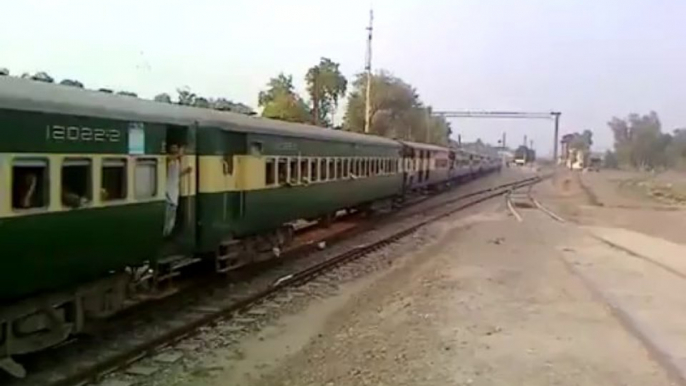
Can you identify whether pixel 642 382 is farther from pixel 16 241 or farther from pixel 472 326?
pixel 16 241

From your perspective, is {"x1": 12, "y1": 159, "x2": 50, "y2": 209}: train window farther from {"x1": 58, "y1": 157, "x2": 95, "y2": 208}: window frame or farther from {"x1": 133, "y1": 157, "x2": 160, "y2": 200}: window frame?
{"x1": 133, "y1": 157, "x2": 160, "y2": 200}: window frame

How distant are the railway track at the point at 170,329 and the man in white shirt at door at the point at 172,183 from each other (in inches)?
52.3

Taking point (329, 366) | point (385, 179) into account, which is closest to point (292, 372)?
point (329, 366)

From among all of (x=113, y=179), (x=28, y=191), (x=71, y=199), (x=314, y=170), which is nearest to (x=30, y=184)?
(x=28, y=191)

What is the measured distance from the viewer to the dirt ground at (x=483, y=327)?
10047 mm

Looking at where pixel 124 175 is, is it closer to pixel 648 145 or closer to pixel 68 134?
pixel 68 134

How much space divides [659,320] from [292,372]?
6.71 metres

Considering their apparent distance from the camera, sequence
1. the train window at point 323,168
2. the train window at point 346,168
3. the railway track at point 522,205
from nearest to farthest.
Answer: the train window at point 323,168, the train window at point 346,168, the railway track at point 522,205

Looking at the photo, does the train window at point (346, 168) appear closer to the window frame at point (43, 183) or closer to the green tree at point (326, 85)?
the window frame at point (43, 183)

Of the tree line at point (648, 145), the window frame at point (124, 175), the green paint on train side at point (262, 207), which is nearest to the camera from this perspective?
the window frame at point (124, 175)

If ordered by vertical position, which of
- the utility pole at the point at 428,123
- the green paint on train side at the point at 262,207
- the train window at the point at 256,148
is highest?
the utility pole at the point at 428,123

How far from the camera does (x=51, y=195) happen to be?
8977mm

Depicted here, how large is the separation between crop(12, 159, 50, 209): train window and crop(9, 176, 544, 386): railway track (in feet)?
6.02

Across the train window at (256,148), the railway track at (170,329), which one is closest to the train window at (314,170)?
the railway track at (170,329)
